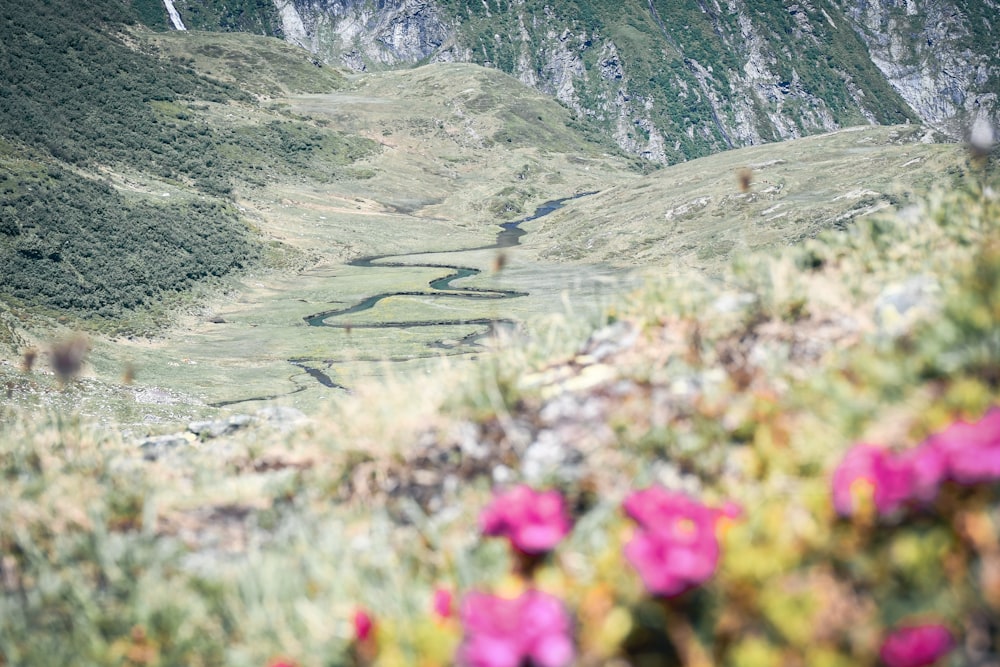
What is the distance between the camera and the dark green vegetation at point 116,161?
7956 cm

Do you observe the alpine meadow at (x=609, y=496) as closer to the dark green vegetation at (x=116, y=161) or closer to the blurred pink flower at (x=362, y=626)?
the blurred pink flower at (x=362, y=626)

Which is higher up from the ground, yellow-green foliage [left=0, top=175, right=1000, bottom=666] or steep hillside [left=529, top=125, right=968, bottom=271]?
steep hillside [left=529, top=125, right=968, bottom=271]

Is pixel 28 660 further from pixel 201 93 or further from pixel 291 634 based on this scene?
pixel 201 93

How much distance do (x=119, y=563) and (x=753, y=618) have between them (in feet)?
13.5

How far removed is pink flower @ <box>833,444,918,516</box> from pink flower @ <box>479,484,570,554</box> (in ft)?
4.30

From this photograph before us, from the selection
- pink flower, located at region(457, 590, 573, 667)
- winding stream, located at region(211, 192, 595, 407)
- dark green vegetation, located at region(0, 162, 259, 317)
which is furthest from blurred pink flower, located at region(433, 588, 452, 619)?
dark green vegetation, located at region(0, 162, 259, 317)

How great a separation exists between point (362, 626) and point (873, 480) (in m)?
2.48

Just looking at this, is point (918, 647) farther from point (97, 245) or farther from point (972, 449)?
point (97, 245)

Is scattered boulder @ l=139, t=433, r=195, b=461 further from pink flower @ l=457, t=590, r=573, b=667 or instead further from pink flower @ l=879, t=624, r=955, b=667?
pink flower @ l=879, t=624, r=955, b=667

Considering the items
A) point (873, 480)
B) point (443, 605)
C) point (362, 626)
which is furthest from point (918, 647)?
point (362, 626)

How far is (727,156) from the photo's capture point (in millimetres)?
148625

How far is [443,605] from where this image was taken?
3.84m

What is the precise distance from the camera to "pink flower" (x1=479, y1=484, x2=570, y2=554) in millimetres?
3854

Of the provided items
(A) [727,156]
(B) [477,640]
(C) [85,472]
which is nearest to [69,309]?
(C) [85,472]
